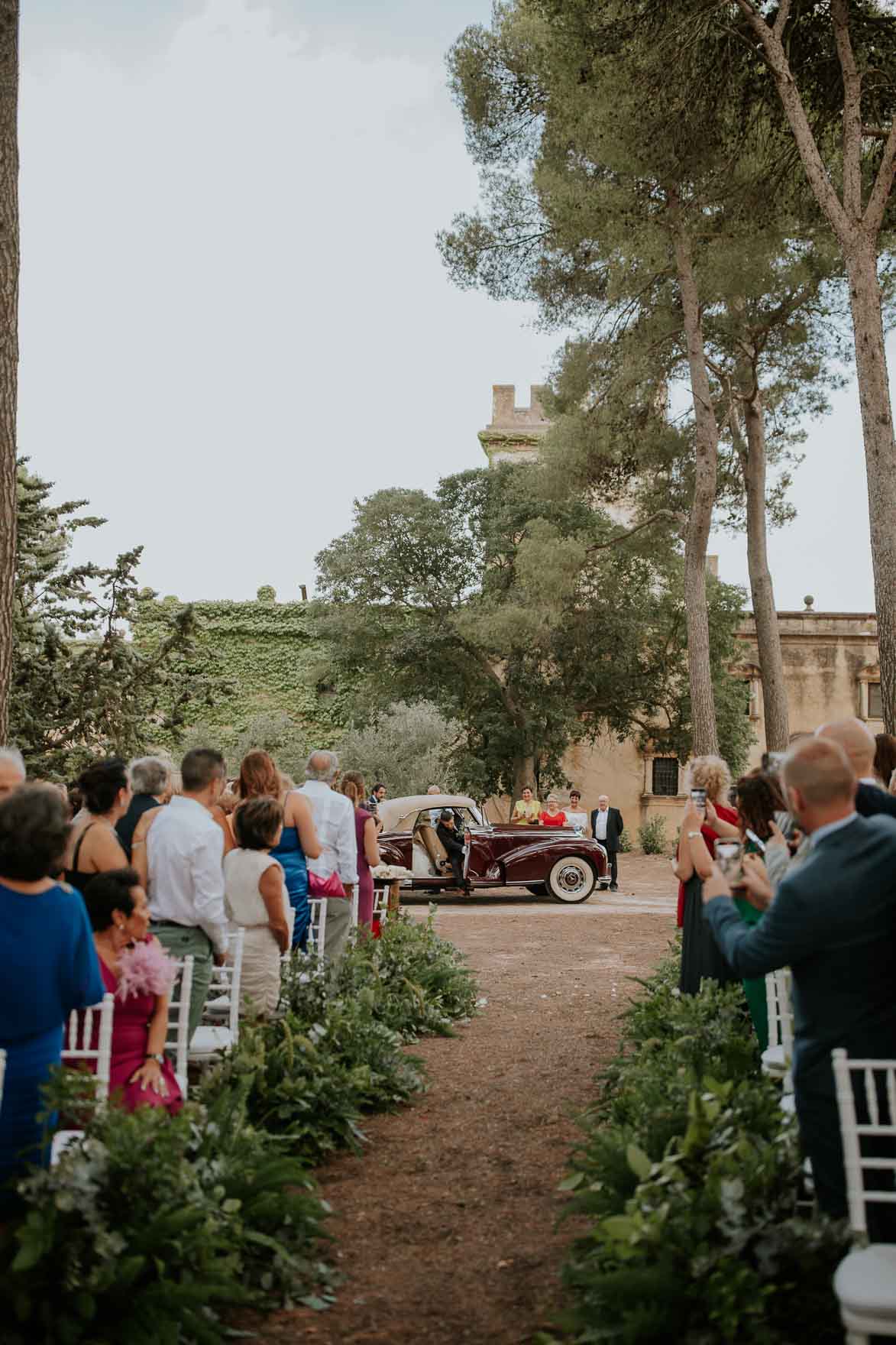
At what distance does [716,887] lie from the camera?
3.47 m

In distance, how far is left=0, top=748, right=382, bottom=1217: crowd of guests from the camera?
10.7 feet

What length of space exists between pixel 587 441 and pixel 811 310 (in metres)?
4.70

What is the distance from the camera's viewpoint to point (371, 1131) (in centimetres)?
616

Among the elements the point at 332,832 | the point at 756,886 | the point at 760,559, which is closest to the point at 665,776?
the point at 760,559

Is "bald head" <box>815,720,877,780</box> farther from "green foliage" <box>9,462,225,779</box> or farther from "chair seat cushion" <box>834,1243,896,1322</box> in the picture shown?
"green foliage" <box>9,462,225,779</box>

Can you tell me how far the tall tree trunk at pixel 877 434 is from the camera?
1112cm

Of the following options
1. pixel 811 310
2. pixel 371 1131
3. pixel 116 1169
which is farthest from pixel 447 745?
pixel 116 1169

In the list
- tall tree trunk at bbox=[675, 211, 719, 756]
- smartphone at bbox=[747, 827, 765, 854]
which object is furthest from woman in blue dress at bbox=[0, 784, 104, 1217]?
tall tree trunk at bbox=[675, 211, 719, 756]

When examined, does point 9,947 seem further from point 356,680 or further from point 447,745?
point 356,680

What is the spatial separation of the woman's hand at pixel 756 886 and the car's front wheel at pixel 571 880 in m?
15.0

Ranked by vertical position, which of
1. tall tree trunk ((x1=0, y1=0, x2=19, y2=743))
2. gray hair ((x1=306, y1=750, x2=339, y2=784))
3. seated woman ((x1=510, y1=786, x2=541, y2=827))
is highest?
tall tree trunk ((x1=0, y1=0, x2=19, y2=743))

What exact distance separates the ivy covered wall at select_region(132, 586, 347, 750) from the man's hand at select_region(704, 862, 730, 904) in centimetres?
3118

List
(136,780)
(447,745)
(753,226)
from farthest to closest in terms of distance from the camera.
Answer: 1. (447,745)
2. (753,226)
3. (136,780)

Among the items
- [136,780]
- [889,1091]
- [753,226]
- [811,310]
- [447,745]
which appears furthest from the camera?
[447,745]
